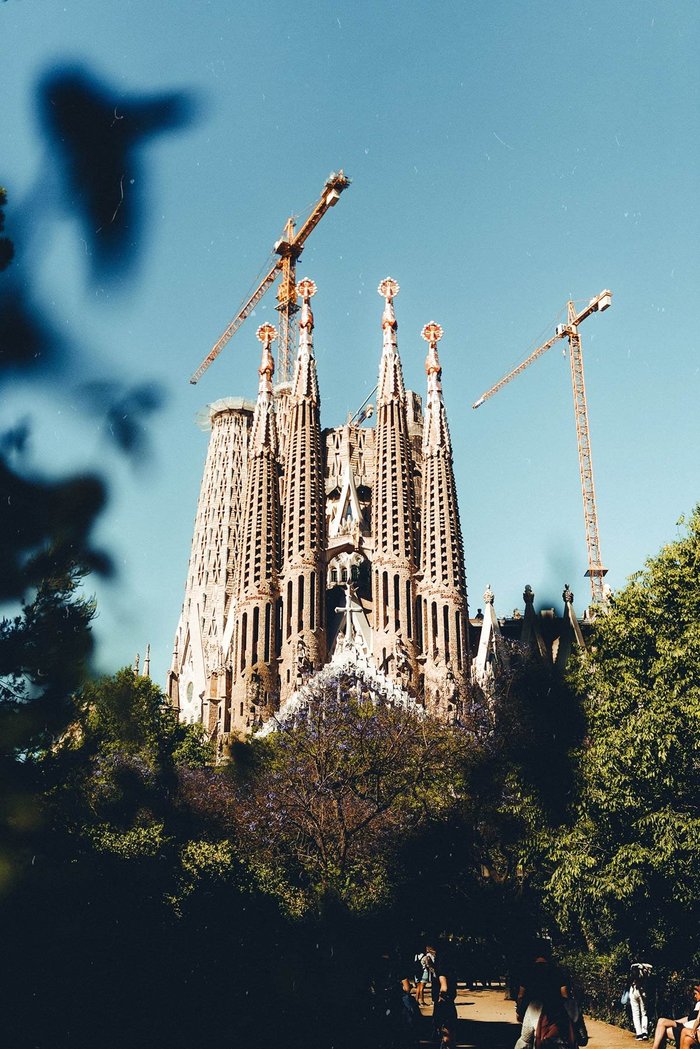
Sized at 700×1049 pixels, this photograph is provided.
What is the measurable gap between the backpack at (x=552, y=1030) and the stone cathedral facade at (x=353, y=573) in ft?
110

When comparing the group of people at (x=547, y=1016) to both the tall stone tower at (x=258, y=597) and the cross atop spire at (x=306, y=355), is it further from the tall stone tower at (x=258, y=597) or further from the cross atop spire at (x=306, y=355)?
the cross atop spire at (x=306, y=355)

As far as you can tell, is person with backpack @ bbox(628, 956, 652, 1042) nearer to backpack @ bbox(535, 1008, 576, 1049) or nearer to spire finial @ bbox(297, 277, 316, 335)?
backpack @ bbox(535, 1008, 576, 1049)

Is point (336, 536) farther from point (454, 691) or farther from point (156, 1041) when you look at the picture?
point (156, 1041)

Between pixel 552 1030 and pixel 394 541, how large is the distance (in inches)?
1797

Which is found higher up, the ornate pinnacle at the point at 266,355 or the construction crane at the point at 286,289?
the construction crane at the point at 286,289

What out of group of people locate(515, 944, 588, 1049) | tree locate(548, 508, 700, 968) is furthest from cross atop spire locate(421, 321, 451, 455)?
group of people locate(515, 944, 588, 1049)

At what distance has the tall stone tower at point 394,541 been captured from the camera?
170 ft

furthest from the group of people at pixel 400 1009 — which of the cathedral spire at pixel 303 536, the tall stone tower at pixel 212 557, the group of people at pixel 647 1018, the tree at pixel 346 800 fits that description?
the tall stone tower at pixel 212 557

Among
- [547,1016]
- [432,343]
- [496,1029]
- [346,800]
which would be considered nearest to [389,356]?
[432,343]

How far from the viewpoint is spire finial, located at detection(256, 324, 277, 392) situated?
6266 centimetres

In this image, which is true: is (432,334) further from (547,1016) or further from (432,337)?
(547,1016)

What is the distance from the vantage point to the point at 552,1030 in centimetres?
902

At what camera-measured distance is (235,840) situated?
84.9 feet

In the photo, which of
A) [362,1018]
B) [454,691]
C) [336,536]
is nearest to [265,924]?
[362,1018]
